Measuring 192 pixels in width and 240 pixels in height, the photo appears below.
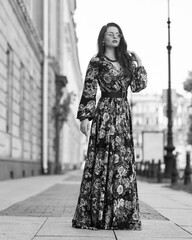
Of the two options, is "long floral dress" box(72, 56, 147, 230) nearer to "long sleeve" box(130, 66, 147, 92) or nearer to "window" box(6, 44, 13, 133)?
"long sleeve" box(130, 66, 147, 92)

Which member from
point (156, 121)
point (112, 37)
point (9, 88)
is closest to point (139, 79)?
point (112, 37)

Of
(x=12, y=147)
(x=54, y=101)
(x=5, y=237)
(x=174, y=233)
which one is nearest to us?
(x=5, y=237)

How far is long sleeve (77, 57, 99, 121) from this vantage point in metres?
5.60

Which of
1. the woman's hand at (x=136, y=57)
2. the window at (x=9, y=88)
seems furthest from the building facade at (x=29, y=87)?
the woman's hand at (x=136, y=57)

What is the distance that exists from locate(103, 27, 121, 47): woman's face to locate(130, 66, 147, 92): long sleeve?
31 cm

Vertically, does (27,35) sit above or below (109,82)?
above

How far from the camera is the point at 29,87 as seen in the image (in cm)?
2712

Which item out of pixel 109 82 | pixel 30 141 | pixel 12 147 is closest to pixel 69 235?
pixel 109 82

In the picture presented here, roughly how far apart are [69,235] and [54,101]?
105ft

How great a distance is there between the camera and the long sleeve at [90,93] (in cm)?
560

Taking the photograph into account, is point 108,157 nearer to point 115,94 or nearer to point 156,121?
point 115,94

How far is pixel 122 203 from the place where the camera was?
5352 mm

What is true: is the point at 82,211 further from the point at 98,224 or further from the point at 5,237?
the point at 5,237

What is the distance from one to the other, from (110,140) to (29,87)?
21919 millimetres
